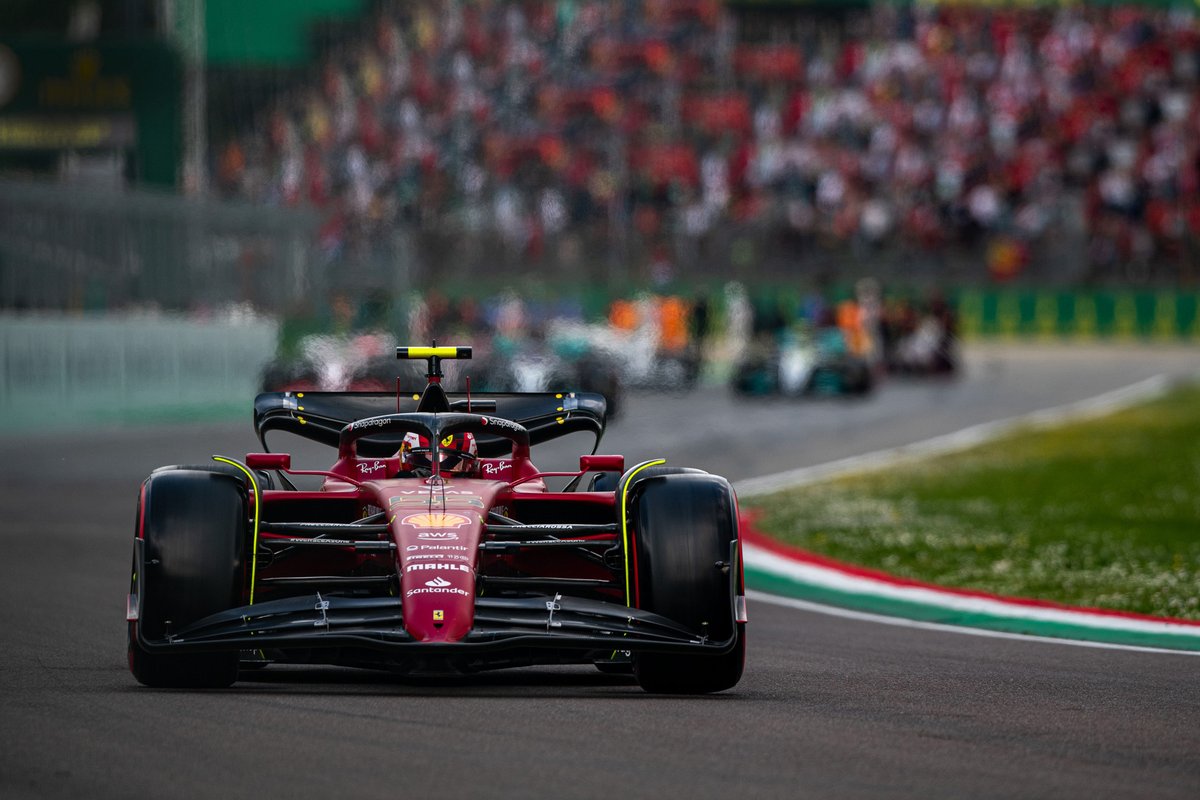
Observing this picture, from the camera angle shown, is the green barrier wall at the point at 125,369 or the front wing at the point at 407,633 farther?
the green barrier wall at the point at 125,369

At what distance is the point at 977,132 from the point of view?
45094 mm

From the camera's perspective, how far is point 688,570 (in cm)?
708

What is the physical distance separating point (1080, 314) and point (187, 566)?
4027 centimetres

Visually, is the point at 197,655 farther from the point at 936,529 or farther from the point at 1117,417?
the point at 1117,417

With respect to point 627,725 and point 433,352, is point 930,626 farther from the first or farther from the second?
point 627,725

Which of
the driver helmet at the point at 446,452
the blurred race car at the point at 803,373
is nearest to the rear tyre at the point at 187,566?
the driver helmet at the point at 446,452

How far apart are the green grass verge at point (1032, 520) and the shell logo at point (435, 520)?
4.61 m

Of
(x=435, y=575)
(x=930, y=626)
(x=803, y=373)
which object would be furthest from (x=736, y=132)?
(x=435, y=575)

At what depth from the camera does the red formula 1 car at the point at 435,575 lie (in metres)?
6.72

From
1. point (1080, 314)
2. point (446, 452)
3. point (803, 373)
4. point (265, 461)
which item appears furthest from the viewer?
point (1080, 314)

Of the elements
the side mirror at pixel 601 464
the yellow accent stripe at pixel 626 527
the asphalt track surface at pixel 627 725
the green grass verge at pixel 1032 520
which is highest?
the side mirror at pixel 601 464

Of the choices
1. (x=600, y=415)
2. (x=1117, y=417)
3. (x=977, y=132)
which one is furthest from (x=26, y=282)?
(x=977, y=132)

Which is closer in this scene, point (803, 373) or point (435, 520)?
point (435, 520)

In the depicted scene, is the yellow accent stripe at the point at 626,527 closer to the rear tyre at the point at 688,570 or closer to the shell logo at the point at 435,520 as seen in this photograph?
the rear tyre at the point at 688,570
